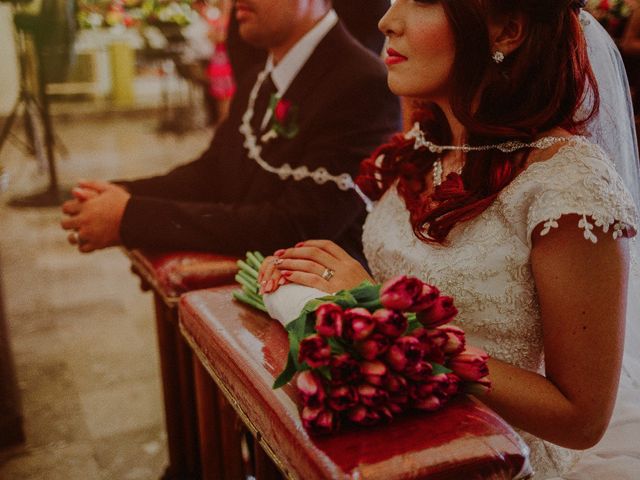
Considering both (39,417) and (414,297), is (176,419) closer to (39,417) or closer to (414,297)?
(39,417)

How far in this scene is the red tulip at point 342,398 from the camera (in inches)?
33.7

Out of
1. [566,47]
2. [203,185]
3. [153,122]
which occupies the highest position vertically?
[566,47]

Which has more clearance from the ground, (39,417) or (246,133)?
(246,133)

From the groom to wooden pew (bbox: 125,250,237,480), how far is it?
0.29ft

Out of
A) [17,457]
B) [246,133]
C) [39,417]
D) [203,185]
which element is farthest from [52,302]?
[246,133]

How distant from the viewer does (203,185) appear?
2.40 metres

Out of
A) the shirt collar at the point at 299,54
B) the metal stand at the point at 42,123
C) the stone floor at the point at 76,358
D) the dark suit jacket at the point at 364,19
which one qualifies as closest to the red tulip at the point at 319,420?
the shirt collar at the point at 299,54

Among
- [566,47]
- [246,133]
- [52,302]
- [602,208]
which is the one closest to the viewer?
[602,208]

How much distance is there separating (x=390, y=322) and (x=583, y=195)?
0.52 meters

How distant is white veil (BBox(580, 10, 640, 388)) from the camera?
1.44 m

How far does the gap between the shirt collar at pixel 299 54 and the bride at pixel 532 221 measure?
0.68 m

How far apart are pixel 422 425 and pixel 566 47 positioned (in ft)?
2.61

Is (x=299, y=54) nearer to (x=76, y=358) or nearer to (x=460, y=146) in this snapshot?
(x=460, y=146)

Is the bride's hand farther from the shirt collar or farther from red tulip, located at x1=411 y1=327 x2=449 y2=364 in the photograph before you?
the shirt collar
